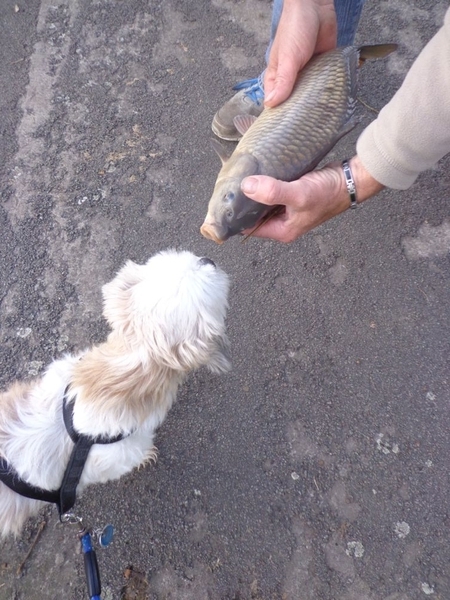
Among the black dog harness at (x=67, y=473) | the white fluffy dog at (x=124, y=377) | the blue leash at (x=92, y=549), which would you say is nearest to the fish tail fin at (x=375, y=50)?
the white fluffy dog at (x=124, y=377)

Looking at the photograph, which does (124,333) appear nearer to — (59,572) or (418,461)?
(59,572)

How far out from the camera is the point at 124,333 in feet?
5.39

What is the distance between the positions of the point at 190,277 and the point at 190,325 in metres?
0.18

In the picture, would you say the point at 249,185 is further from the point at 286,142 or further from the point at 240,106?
the point at 240,106

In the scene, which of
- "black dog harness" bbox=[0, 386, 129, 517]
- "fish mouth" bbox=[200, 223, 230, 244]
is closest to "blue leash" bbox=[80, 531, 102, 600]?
"black dog harness" bbox=[0, 386, 129, 517]

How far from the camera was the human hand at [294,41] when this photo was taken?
198cm

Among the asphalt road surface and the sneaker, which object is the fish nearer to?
the asphalt road surface

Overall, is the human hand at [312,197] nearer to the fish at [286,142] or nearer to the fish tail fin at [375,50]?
the fish at [286,142]

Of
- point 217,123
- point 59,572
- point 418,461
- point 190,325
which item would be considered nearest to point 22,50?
point 217,123

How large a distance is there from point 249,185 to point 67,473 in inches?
54.5

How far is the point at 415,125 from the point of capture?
1.70m

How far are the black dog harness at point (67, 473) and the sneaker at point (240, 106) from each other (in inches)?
83.6

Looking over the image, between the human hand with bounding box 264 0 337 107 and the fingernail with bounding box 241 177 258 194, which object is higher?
the human hand with bounding box 264 0 337 107

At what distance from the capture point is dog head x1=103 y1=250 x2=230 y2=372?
158 centimetres
